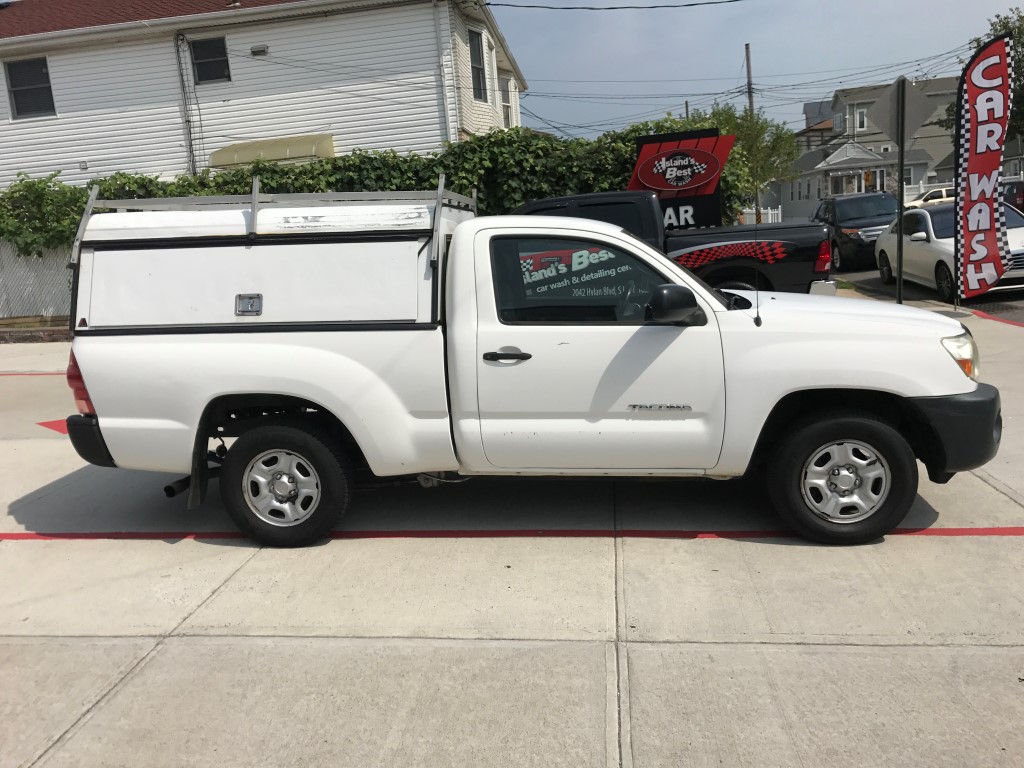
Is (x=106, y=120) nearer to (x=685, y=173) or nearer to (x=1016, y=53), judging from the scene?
(x=685, y=173)

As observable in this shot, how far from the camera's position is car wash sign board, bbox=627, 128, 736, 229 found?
40.5ft

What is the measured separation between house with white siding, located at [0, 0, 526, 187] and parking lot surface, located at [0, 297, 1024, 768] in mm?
13344

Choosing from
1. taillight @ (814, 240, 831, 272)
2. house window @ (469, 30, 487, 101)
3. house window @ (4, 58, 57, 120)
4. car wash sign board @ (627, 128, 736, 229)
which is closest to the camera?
taillight @ (814, 240, 831, 272)

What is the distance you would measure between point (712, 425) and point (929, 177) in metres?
54.0

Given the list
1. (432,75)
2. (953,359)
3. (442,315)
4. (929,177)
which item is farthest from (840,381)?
(929,177)

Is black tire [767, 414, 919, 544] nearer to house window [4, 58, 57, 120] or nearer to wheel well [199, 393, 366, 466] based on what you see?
wheel well [199, 393, 366, 466]

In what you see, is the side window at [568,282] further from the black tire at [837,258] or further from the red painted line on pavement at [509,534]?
the black tire at [837,258]

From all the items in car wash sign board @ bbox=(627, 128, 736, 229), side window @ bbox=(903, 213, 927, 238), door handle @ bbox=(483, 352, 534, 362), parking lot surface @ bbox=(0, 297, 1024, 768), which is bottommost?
parking lot surface @ bbox=(0, 297, 1024, 768)

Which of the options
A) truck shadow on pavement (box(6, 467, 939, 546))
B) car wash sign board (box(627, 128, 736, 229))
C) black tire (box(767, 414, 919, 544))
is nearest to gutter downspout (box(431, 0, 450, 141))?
car wash sign board (box(627, 128, 736, 229))

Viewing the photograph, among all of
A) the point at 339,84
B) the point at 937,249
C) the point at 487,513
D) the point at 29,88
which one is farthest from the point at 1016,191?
the point at 29,88

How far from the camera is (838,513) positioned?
185 inches

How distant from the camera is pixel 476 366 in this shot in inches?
186

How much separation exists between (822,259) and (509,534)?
5320 millimetres

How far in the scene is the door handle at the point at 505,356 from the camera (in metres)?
4.67
